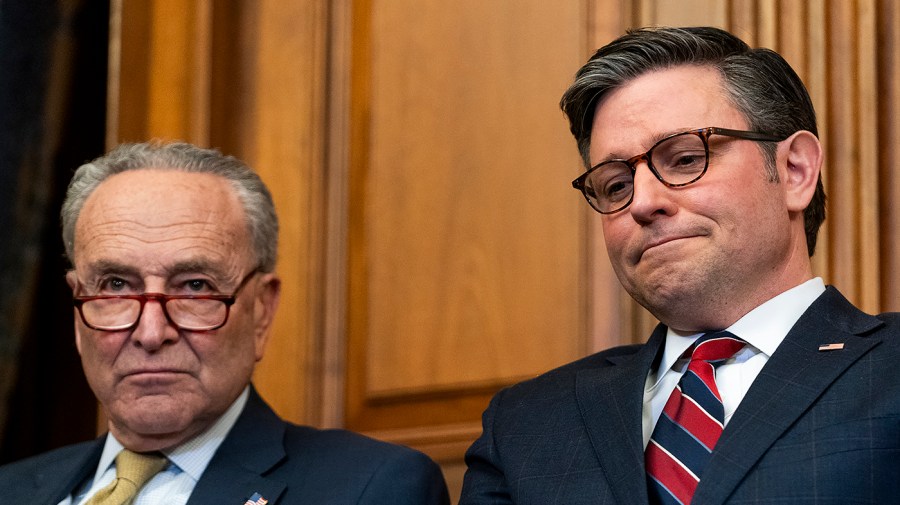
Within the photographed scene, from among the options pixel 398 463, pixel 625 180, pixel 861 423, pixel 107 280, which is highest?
pixel 625 180

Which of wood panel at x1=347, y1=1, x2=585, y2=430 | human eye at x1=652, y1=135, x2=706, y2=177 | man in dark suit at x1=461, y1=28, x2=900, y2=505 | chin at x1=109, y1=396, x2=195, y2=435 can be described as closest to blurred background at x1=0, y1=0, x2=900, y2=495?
wood panel at x1=347, y1=1, x2=585, y2=430

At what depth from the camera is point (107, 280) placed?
251cm

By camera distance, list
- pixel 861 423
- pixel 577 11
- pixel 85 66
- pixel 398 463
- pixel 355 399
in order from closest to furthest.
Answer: pixel 861 423 < pixel 398 463 < pixel 577 11 < pixel 355 399 < pixel 85 66

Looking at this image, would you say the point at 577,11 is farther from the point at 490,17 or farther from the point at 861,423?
the point at 861,423

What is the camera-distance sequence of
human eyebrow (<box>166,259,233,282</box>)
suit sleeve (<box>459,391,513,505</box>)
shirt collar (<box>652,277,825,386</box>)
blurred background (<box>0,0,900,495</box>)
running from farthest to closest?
blurred background (<box>0,0,900,495</box>), human eyebrow (<box>166,259,233,282</box>), suit sleeve (<box>459,391,513,505</box>), shirt collar (<box>652,277,825,386</box>)

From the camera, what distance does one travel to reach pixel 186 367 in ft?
7.97

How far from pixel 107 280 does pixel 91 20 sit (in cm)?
101

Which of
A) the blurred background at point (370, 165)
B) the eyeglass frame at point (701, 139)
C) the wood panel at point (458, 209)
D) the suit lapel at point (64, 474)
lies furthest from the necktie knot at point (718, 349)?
the suit lapel at point (64, 474)

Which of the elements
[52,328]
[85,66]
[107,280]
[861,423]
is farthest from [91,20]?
[861,423]

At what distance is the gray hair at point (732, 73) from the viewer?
2.09 metres

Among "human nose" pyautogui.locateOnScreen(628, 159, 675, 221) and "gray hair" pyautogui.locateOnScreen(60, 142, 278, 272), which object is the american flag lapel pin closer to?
"gray hair" pyautogui.locateOnScreen(60, 142, 278, 272)

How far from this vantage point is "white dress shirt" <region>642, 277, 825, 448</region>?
1.97m

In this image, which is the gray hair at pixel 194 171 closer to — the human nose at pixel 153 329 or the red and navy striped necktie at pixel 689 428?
the human nose at pixel 153 329

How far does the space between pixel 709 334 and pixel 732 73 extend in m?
Result: 0.42
